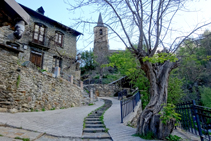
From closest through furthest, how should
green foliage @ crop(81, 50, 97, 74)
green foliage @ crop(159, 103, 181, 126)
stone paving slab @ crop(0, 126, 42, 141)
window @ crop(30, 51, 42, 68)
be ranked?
stone paving slab @ crop(0, 126, 42, 141), green foliage @ crop(159, 103, 181, 126), window @ crop(30, 51, 42, 68), green foliage @ crop(81, 50, 97, 74)

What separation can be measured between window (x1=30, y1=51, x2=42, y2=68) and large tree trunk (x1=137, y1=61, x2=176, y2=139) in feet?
36.8

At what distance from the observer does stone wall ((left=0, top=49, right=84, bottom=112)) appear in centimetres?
555

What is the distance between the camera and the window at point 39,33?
12830 millimetres

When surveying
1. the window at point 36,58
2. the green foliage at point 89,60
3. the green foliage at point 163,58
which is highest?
the green foliage at point 89,60

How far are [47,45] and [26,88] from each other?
26.8ft

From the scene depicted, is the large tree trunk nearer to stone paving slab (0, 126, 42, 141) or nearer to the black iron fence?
the black iron fence

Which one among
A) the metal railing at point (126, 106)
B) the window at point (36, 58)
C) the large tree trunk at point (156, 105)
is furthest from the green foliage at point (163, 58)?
the window at point (36, 58)

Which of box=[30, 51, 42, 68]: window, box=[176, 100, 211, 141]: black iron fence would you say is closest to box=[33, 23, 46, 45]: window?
box=[30, 51, 42, 68]: window

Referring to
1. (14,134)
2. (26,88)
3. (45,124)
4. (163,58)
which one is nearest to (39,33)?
(26,88)

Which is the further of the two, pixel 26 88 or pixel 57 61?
pixel 57 61

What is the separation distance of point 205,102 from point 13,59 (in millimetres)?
18316

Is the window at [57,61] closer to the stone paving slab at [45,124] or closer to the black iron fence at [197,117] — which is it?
the stone paving slab at [45,124]

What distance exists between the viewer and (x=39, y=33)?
42.9ft

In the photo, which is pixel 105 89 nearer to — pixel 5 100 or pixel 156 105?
pixel 5 100
